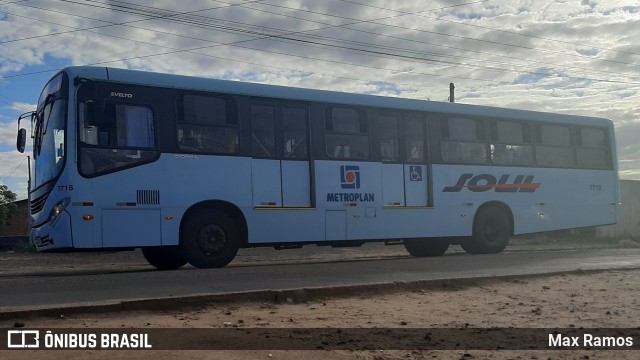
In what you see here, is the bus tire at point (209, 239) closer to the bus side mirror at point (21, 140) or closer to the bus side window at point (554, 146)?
the bus side mirror at point (21, 140)

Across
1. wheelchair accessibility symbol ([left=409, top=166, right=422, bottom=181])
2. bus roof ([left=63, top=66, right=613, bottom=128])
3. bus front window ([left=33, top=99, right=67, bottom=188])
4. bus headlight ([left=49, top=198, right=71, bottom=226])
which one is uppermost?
bus roof ([left=63, top=66, right=613, bottom=128])

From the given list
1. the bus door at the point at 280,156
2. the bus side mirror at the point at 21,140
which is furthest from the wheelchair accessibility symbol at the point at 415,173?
the bus side mirror at the point at 21,140

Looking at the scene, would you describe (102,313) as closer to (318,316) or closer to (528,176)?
(318,316)

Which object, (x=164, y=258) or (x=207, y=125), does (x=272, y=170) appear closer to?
(x=207, y=125)

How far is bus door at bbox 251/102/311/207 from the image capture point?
1288cm

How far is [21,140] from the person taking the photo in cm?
1231

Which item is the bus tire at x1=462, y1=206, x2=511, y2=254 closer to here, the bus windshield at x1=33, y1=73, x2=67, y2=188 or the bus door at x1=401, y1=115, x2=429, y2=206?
the bus door at x1=401, y1=115, x2=429, y2=206

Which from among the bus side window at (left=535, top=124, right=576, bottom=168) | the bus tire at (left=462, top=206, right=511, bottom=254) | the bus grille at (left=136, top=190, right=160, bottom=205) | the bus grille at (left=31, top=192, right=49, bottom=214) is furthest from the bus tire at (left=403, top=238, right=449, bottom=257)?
the bus grille at (left=31, top=192, right=49, bottom=214)

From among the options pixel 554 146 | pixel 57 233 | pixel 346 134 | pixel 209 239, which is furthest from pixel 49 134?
pixel 554 146

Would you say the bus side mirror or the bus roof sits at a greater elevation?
the bus roof

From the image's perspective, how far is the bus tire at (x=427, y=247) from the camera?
55.9ft

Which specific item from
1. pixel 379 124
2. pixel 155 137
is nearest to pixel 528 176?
pixel 379 124

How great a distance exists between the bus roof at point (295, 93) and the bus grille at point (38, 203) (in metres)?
2.10

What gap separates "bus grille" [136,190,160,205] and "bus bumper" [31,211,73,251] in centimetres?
121
